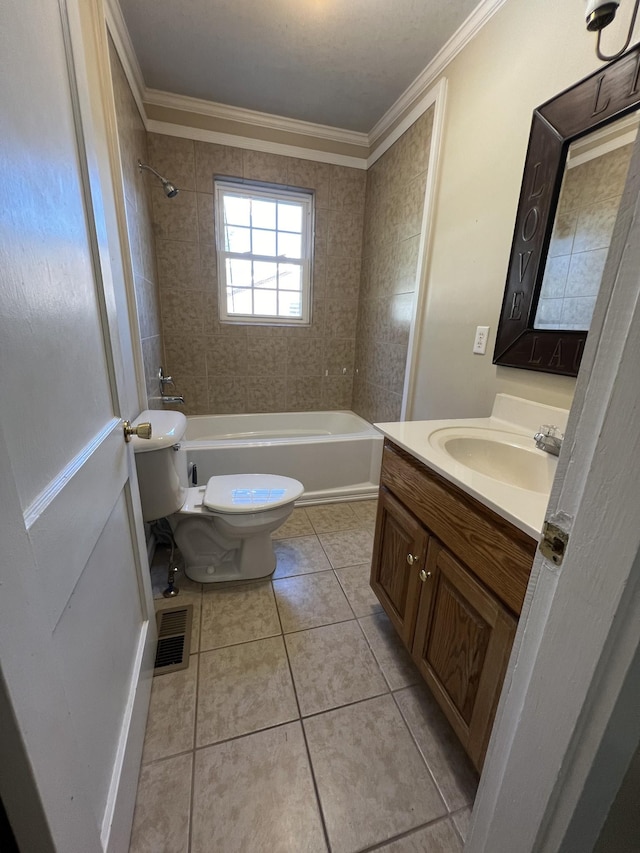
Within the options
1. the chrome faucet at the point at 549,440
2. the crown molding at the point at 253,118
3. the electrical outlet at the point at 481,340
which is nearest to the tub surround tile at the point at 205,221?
the crown molding at the point at 253,118

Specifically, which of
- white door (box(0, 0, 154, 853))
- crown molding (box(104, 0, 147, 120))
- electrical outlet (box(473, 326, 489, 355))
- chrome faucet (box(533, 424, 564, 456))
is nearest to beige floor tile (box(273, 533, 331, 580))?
white door (box(0, 0, 154, 853))

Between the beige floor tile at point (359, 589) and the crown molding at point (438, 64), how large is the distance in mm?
2503

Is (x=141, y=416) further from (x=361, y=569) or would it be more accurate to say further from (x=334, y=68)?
(x=334, y=68)

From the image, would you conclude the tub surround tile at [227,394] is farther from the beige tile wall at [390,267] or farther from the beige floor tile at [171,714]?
the beige floor tile at [171,714]

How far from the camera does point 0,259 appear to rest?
418mm

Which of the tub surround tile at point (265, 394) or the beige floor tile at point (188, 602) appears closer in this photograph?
the beige floor tile at point (188, 602)

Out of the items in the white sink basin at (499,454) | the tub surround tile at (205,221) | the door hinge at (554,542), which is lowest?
the white sink basin at (499,454)

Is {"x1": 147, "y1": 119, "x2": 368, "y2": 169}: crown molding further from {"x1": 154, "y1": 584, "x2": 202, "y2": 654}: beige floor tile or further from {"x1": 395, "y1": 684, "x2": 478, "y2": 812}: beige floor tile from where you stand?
{"x1": 395, "y1": 684, "x2": 478, "y2": 812}: beige floor tile

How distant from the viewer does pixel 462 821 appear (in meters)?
0.86

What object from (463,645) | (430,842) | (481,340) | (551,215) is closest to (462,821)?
(430,842)

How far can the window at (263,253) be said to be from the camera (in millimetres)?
2613

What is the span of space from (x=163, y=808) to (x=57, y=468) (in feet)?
3.14

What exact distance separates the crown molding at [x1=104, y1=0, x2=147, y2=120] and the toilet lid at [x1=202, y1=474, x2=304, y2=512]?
2.00 m

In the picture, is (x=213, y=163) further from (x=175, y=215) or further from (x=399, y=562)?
(x=399, y=562)
